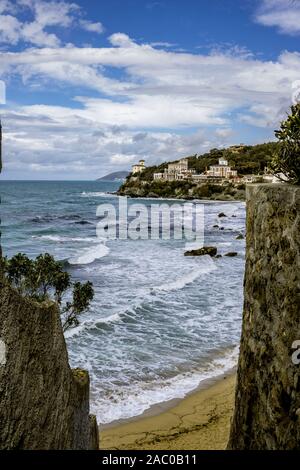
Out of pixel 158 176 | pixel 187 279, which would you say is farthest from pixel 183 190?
pixel 187 279

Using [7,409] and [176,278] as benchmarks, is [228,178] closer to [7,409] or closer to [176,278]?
[176,278]

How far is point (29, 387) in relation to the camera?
5.25 m

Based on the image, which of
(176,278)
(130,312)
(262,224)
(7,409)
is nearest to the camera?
(7,409)

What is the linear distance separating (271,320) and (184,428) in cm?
868

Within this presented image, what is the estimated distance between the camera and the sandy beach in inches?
493

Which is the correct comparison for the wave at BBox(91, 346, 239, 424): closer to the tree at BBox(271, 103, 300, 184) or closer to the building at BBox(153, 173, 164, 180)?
the tree at BBox(271, 103, 300, 184)

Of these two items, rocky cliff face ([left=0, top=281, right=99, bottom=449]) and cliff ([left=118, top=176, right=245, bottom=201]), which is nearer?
rocky cliff face ([left=0, top=281, right=99, bottom=449])

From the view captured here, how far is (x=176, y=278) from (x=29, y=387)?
85.4ft

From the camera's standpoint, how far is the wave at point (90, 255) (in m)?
37.8

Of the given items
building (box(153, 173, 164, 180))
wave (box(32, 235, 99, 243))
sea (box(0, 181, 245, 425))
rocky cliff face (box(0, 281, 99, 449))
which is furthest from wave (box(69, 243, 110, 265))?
building (box(153, 173, 164, 180))

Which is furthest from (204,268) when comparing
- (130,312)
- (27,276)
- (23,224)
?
(23,224)

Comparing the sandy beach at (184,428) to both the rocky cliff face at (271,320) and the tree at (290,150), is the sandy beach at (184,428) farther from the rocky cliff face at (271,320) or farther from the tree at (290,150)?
the tree at (290,150)

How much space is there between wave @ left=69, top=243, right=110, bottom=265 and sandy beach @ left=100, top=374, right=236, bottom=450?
23.4m

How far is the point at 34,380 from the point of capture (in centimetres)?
536
